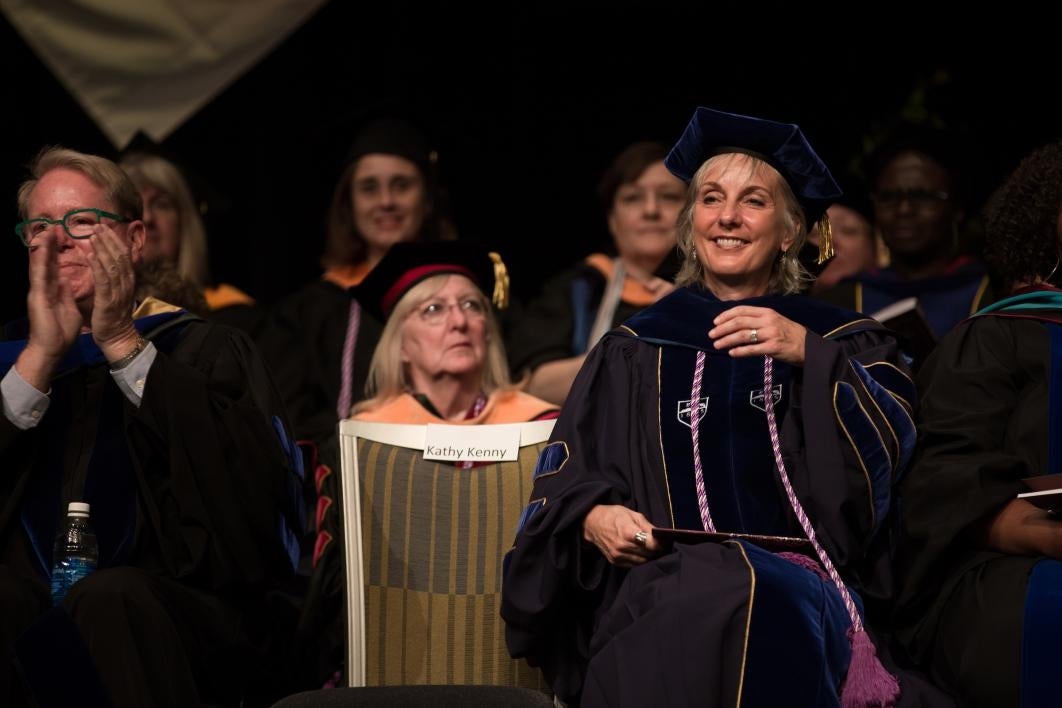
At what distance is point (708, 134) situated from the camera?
3730 mm

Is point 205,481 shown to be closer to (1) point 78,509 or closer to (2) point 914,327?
(1) point 78,509

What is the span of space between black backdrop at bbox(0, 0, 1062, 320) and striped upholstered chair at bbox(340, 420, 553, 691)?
107 inches

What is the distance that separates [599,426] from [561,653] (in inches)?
21.8

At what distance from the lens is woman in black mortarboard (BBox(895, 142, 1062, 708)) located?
3219mm

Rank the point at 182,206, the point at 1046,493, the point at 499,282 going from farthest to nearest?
the point at 182,206, the point at 499,282, the point at 1046,493

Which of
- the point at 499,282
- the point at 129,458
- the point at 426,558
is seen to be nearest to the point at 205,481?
the point at 129,458

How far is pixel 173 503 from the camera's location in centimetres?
372

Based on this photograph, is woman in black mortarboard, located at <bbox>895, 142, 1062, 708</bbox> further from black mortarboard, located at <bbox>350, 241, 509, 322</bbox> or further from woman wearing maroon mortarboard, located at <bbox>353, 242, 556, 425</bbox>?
black mortarboard, located at <bbox>350, 241, 509, 322</bbox>

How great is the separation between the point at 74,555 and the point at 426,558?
859 mm

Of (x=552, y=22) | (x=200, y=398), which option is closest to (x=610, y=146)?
(x=552, y=22)

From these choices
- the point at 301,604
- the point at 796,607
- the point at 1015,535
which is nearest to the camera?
the point at 796,607

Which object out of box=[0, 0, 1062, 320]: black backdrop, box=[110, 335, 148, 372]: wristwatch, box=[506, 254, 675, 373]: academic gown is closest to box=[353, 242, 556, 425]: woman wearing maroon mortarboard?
box=[506, 254, 675, 373]: academic gown

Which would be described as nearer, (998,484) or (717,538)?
(717,538)

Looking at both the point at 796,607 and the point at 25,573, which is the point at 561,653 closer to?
the point at 796,607
